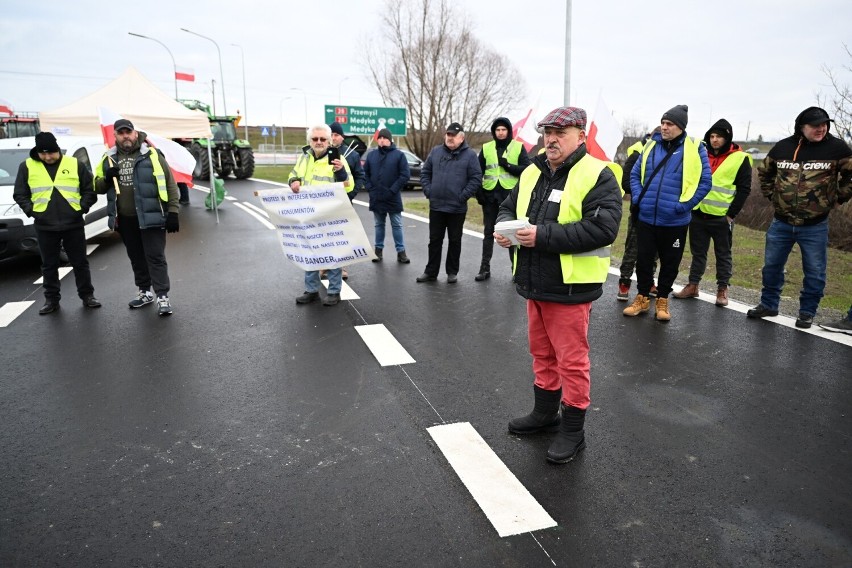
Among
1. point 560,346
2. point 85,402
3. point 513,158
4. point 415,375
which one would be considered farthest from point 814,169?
point 85,402

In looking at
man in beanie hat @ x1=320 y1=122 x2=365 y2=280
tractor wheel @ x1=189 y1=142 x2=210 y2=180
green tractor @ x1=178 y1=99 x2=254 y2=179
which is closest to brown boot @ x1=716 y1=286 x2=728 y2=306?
man in beanie hat @ x1=320 y1=122 x2=365 y2=280

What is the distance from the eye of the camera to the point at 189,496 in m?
2.99

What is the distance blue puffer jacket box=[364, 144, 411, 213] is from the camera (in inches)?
341

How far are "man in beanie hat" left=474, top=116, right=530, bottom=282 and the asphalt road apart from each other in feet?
5.25

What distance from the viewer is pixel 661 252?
233 inches

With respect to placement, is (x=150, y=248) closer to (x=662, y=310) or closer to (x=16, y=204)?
(x=16, y=204)

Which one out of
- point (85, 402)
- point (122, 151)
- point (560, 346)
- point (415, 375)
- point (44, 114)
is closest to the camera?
point (560, 346)

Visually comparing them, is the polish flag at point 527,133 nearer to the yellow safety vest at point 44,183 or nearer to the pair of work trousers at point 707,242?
the pair of work trousers at point 707,242

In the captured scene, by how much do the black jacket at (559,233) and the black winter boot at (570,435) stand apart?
0.64m

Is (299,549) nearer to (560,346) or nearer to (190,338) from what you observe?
(560,346)

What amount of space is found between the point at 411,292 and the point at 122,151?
3.45 metres

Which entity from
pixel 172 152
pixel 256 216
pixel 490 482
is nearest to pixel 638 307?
pixel 490 482

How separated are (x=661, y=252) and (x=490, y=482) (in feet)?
12.1

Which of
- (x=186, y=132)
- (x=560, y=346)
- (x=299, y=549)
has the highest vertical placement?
(x=186, y=132)
